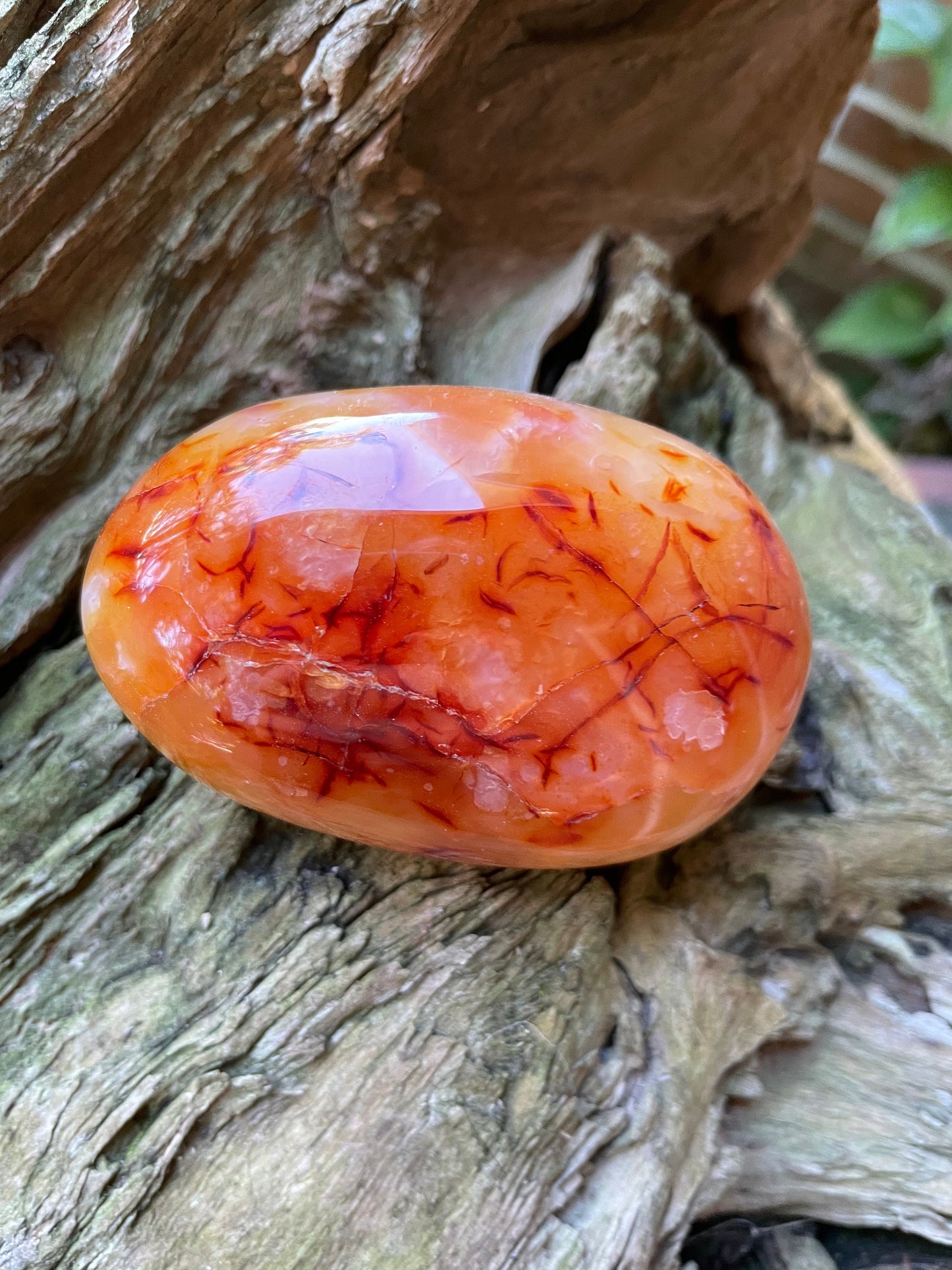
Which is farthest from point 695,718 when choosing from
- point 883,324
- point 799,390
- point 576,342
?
point 883,324

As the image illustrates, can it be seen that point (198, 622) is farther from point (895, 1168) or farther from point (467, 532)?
point (895, 1168)

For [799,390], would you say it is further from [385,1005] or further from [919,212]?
[385,1005]

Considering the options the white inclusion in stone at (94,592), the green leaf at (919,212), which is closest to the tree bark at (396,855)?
the white inclusion in stone at (94,592)

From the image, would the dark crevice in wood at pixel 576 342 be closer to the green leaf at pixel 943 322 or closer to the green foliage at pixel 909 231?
the green foliage at pixel 909 231

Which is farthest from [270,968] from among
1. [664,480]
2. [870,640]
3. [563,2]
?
[563,2]

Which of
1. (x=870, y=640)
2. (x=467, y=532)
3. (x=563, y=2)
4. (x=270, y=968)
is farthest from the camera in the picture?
(x=870, y=640)

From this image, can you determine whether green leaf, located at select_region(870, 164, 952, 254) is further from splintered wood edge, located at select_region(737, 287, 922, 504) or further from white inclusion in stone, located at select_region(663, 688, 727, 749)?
white inclusion in stone, located at select_region(663, 688, 727, 749)
